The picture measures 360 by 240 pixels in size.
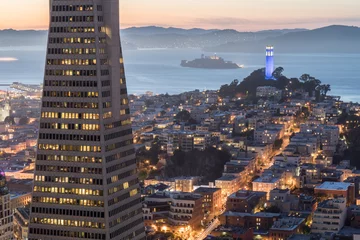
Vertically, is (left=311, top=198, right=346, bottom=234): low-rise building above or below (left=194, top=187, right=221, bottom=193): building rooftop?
below

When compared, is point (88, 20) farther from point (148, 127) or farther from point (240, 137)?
point (148, 127)

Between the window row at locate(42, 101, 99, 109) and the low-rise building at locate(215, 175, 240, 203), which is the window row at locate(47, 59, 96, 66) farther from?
the low-rise building at locate(215, 175, 240, 203)

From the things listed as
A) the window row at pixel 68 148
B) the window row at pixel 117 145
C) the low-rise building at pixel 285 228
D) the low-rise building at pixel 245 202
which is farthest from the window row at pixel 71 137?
the low-rise building at pixel 245 202

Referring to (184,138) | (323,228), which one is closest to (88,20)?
(323,228)

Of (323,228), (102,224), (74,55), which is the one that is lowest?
(323,228)

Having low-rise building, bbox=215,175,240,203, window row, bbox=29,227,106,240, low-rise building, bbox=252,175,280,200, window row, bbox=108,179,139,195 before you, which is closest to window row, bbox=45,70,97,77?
window row, bbox=108,179,139,195

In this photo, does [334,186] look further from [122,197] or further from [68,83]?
[68,83]
